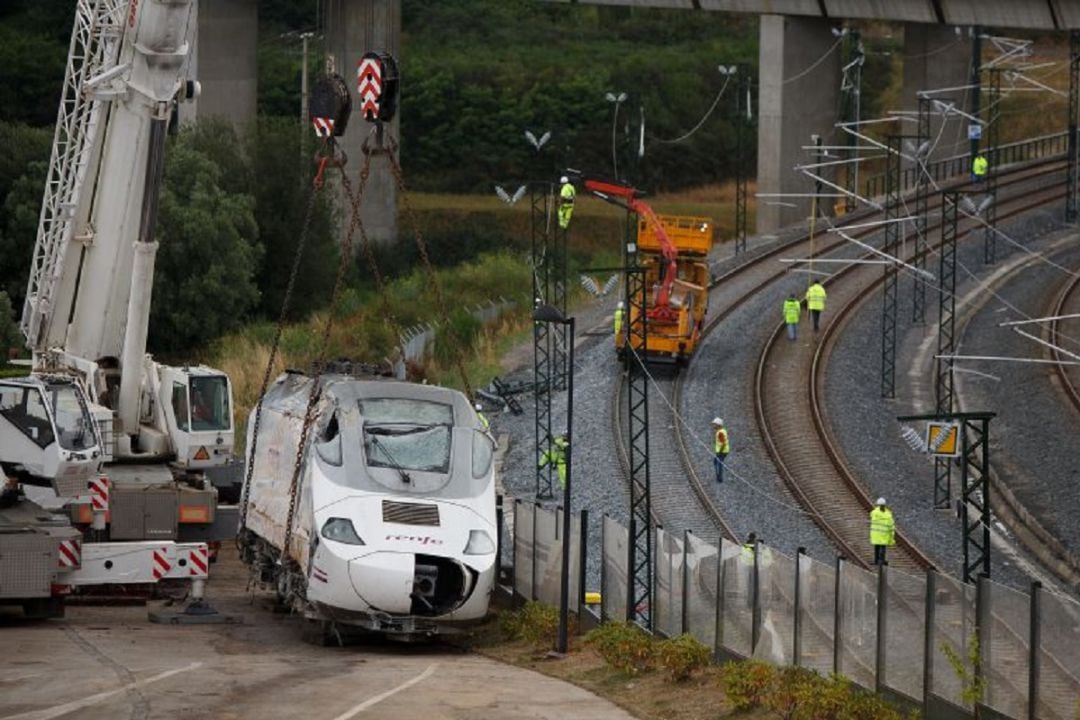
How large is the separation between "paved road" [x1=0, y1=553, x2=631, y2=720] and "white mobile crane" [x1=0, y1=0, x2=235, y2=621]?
2.44m

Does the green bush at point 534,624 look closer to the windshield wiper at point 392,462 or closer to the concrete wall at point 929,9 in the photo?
the windshield wiper at point 392,462

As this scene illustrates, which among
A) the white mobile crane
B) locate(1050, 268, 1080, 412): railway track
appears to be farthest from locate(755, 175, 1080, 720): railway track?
the white mobile crane

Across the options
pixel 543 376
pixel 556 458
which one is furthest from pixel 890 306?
pixel 556 458

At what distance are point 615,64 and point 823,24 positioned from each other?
47.6m

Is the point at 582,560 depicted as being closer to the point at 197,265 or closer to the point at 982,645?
the point at 982,645

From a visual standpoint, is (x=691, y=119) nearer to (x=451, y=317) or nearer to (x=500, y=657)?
(x=451, y=317)

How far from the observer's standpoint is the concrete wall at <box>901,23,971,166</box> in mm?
90625

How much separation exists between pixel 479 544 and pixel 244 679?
4613mm

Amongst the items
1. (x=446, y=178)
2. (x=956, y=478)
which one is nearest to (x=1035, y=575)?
(x=956, y=478)

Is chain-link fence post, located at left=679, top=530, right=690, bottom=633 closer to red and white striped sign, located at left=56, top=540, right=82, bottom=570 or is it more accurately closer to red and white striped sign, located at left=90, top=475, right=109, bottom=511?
red and white striped sign, located at left=56, top=540, right=82, bottom=570

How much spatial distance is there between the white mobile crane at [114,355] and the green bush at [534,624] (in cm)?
510

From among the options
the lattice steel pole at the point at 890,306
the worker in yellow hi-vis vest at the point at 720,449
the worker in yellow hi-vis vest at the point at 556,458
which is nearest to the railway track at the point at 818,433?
the lattice steel pole at the point at 890,306

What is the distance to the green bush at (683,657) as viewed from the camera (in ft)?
91.8

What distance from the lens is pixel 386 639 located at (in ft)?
110
